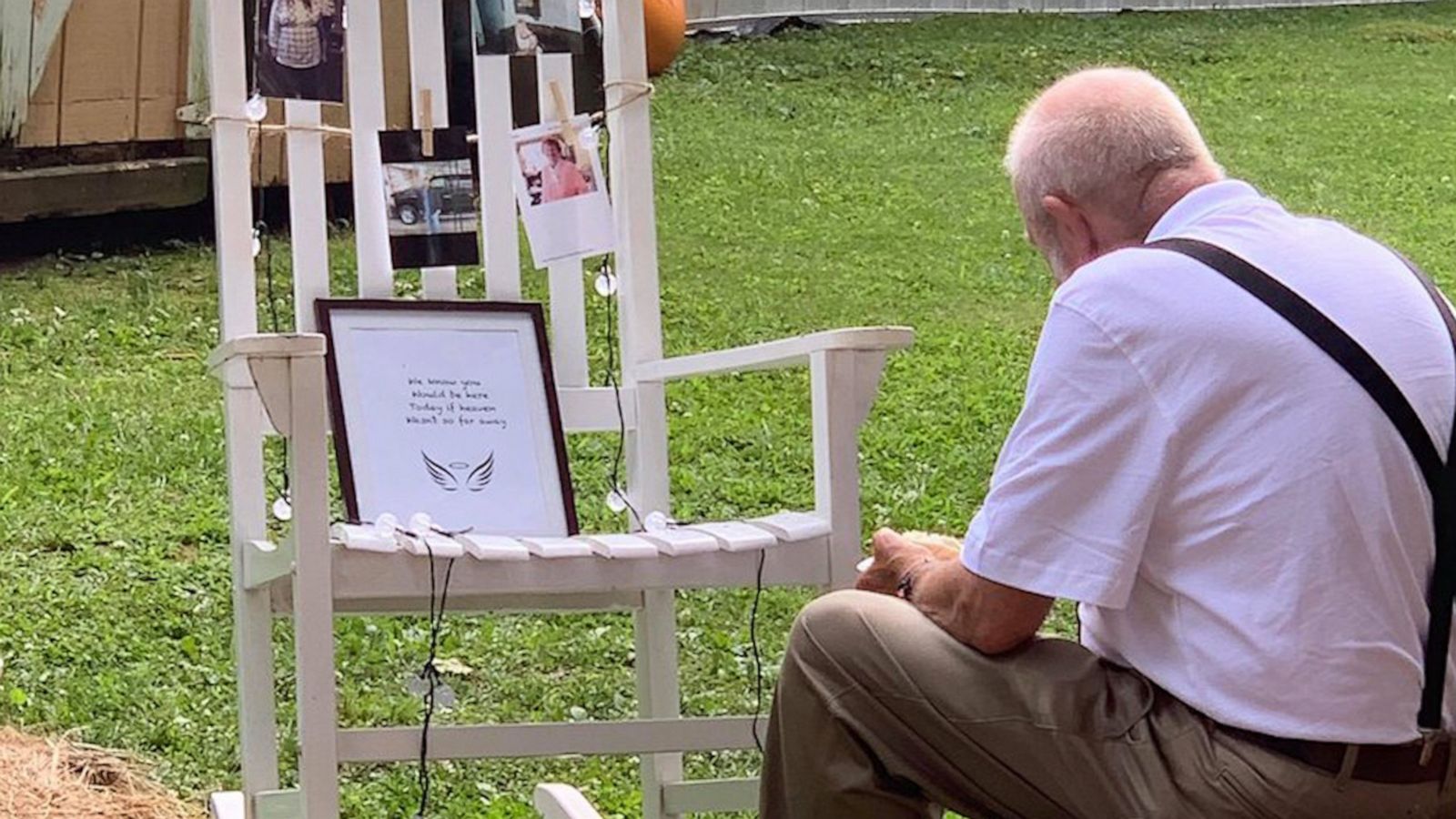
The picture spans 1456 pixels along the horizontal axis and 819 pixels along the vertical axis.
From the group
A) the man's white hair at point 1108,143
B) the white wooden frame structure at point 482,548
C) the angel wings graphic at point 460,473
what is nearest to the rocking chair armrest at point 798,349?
the white wooden frame structure at point 482,548

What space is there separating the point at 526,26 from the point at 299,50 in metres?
0.34

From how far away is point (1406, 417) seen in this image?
1811mm

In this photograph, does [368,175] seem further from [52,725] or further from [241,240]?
[52,725]

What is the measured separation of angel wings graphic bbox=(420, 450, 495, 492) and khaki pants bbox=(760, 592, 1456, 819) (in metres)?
0.79

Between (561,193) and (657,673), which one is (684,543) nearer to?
(657,673)

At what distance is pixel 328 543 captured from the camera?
89.7 inches

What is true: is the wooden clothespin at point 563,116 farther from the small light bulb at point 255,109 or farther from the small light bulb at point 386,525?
the small light bulb at point 386,525

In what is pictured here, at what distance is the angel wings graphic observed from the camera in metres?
2.75

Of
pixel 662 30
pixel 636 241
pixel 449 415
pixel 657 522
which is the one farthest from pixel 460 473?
Result: pixel 662 30

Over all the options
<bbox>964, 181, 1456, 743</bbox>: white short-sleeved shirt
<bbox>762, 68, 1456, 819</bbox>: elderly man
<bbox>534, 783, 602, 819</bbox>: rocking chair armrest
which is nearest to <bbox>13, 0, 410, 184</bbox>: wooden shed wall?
<bbox>534, 783, 602, 819</bbox>: rocking chair armrest

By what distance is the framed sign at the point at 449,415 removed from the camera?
2721 millimetres

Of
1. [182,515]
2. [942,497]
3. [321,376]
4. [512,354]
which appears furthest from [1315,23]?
[321,376]

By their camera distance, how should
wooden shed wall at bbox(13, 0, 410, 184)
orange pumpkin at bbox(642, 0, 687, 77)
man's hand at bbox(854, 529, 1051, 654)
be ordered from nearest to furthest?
man's hand at bbox(854, 529, 1051, 654)
wooden shed wall at bbox(13, 0, 410, 184)
orange pumpkin at bbox(642, 0, 687, 77)

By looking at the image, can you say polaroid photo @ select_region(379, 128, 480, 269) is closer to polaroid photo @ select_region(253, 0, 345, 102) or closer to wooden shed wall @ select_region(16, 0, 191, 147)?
polaroid photo @ select_region(253, 0, 345, 102)
